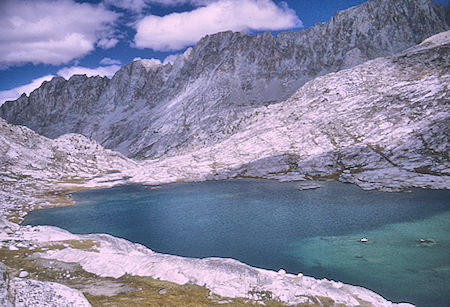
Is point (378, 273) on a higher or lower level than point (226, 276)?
lower

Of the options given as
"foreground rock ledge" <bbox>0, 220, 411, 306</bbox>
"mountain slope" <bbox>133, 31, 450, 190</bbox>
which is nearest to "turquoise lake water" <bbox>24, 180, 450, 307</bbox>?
"foreground rock ledge" <bbox>0, 220, 411, 306</bbox>

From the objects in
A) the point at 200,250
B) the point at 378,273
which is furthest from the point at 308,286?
the point at 200,250

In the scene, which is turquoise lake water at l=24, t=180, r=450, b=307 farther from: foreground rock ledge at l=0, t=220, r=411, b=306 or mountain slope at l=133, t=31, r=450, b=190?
mountain slope at l=133, t=31, r=450, b=190

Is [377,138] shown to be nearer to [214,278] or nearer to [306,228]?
[306,228]

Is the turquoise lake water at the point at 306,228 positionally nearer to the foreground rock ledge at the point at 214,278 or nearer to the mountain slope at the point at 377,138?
the foreground rock ledge at the point at 214,278

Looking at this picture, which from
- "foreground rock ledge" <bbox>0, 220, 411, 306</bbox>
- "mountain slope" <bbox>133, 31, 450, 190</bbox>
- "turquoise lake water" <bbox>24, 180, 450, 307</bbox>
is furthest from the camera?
"mountain slope" <bbox>133, 31, 450, 190</bbox>

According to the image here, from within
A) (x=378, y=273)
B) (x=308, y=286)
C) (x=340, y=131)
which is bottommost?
(x=378, y=273)

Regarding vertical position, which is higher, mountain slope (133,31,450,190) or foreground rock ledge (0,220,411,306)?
mountain slope (133,31,450,190)

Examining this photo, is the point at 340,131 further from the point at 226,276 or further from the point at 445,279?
the point at 226,276

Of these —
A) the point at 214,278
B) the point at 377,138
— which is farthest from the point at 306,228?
the point at 377,138
